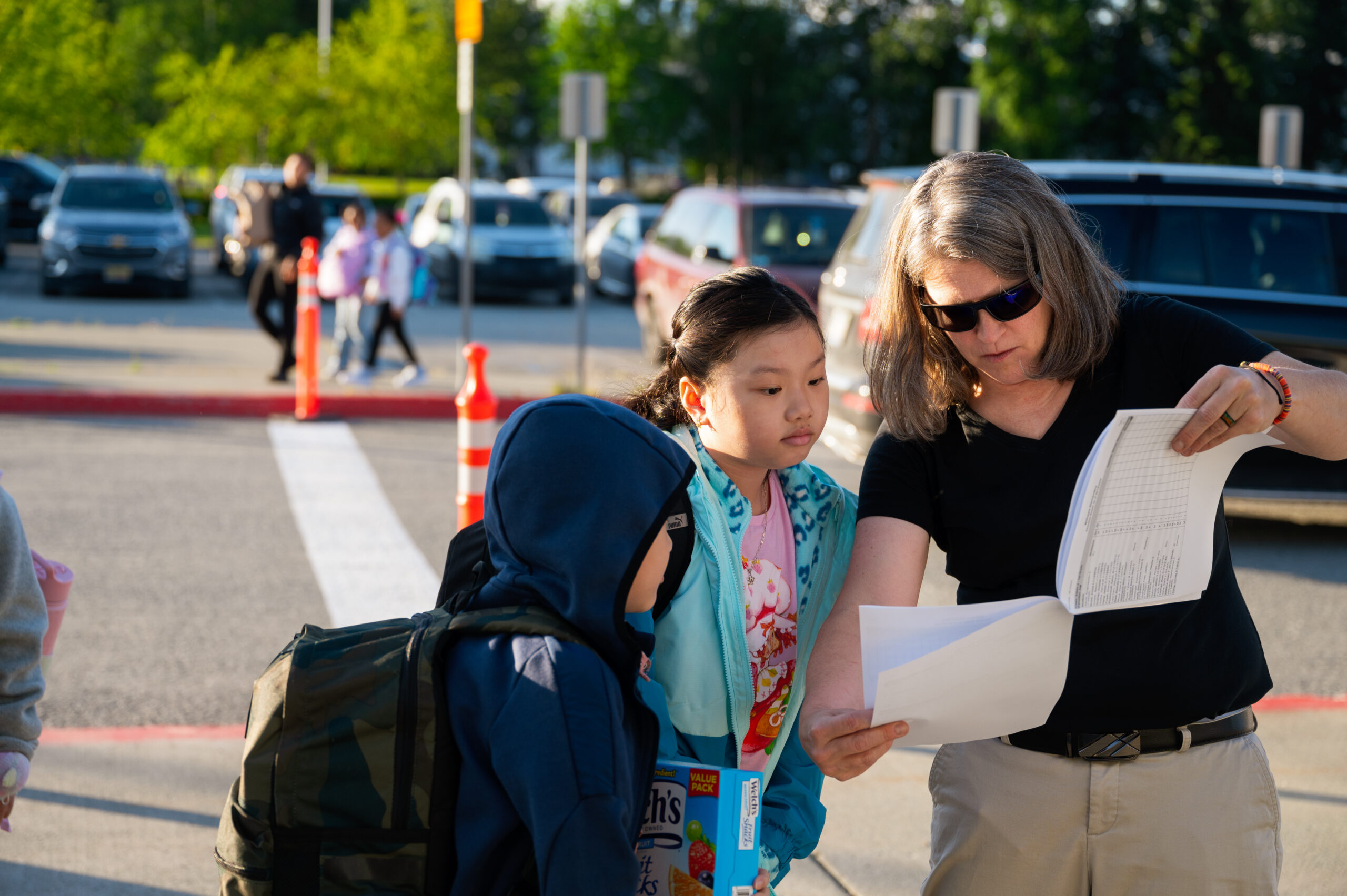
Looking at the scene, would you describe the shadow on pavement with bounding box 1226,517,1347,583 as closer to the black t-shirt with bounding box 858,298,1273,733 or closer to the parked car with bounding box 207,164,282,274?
the black t-shirt with bounding box 858,298,1273,733

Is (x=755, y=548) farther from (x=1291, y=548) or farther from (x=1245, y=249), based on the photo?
(x=1291, y=548)

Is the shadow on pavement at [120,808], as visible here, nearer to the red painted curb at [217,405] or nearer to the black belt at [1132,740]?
the black belt at [1132,740]

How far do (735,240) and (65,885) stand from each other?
10.3 meters

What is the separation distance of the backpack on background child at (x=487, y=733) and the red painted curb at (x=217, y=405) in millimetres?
9403

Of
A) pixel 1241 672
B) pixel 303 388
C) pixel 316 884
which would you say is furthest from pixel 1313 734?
pixel 303 388

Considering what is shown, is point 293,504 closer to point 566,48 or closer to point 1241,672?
point 1241,672

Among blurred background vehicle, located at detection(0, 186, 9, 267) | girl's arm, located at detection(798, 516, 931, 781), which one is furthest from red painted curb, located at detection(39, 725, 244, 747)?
blurred background vehicle, located at detection(0, 186, 9, 267)

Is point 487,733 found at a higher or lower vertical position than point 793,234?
lower

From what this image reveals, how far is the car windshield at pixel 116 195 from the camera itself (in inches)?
778

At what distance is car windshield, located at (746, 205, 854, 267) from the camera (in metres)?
13.2

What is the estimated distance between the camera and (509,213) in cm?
2200

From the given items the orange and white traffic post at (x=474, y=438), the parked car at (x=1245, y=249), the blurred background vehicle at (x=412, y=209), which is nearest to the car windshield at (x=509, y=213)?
the blurred background vehicle at (x=412, y=209)

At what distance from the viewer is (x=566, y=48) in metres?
57.8

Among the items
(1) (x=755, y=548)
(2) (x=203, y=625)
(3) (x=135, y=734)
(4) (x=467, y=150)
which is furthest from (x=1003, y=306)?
(4) (x=467, y=150)
